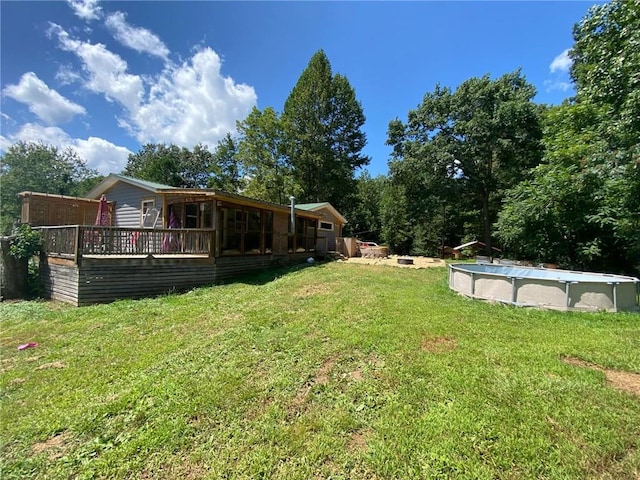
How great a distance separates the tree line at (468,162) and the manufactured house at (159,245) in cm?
1002

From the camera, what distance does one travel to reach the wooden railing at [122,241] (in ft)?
24.6

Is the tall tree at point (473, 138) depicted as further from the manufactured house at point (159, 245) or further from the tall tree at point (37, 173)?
the tall tree at point (37, 173)

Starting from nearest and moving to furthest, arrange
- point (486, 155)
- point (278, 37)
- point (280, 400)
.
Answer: point (280, 400), point (278, 37), point (486, 155)

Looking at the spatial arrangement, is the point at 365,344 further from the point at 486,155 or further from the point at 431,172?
the point at 486,155

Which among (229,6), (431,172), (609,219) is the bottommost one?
(609,219)

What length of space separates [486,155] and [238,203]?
16738 mm

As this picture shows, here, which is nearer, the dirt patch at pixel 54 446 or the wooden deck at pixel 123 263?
the dirt patch at pixel 54 446

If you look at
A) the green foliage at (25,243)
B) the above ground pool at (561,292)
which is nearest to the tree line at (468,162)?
the above ground pool at (561,292)

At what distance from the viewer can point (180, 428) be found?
8.21ft

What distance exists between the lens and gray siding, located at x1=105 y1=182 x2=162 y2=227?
1180 cm

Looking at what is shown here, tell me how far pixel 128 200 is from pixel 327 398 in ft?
42.3

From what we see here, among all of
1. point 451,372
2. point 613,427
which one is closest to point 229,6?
point 451,372

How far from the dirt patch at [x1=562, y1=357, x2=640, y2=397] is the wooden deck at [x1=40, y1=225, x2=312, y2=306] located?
8.49 metres

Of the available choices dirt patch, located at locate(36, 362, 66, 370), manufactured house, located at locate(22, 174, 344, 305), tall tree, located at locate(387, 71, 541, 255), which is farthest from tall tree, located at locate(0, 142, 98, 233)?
tall tree, located at locate(387, 71, 541, 255)
